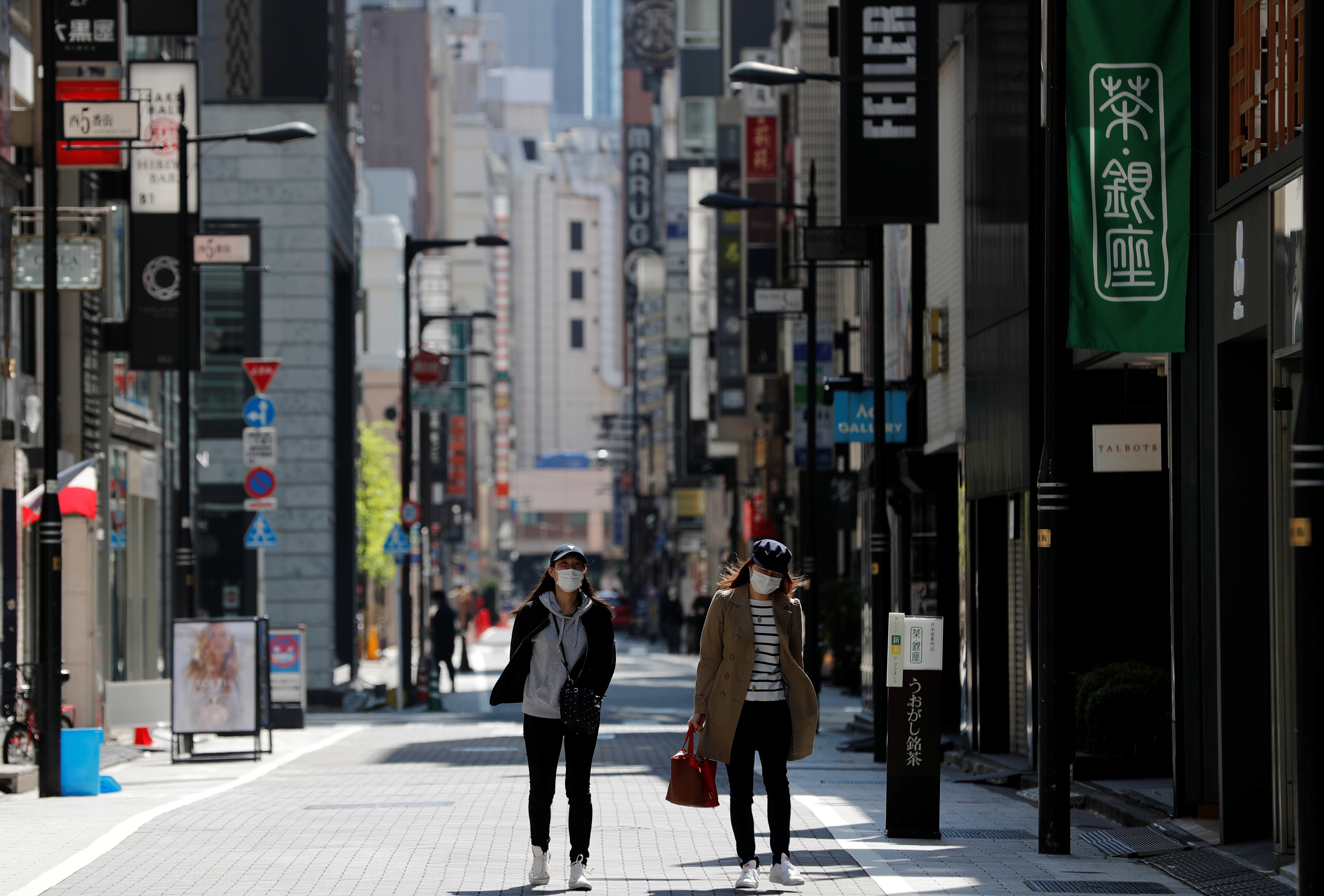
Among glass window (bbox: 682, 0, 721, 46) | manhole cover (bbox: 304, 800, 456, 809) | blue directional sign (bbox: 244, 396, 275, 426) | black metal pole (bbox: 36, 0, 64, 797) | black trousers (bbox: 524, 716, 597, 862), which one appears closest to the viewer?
black trousers (bbox: 524, 716, 597, 862)

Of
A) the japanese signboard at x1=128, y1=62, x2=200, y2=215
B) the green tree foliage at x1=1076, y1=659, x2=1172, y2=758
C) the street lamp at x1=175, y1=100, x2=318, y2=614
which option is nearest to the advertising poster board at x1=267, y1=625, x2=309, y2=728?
the street lamp at x1=175, y1=100, x2=318, y2=614

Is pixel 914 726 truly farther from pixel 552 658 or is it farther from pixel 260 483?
pixel 260 483

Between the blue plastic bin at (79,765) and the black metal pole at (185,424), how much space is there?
7.98 metres

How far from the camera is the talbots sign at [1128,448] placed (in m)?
18.0

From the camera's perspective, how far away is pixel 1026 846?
1358 centimetres

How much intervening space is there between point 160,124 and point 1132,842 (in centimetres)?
2098

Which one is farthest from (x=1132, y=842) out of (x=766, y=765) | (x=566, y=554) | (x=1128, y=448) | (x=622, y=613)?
(x=622, y=613)

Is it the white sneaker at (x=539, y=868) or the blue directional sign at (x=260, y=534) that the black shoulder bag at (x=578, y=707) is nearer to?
the white sneaker at (x=539, y=868)

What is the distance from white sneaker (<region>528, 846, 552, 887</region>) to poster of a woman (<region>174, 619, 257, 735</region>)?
12.2 metres

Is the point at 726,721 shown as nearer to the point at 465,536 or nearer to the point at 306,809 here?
the point at 306,809

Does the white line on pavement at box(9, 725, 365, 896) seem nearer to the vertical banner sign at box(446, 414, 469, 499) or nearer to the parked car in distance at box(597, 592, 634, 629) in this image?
the parked car in distance at box(597, 592, 634, 629)

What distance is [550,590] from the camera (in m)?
11.8

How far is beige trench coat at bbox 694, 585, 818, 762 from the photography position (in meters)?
11.3

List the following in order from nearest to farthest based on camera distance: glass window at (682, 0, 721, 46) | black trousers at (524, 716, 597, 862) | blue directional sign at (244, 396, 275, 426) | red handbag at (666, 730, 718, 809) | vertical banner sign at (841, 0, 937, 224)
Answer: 1. red handbag at (666, 730, 718, 809)
2. black trousers at (524, 716, 597, 862)
3. vertical banner sign at (841, 0, 937, 224)
4. blue directional sign at (244, 396, 275, 426)
5. glass window at (682, 0, 721, 46)
